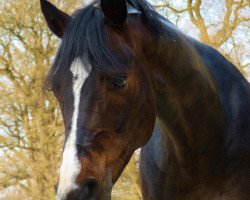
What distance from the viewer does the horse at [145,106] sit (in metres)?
2.14

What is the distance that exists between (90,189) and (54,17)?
1.23 metres

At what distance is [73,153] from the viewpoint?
2.01 meters

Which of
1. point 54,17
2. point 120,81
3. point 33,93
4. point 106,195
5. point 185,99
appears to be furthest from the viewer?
point 33,93

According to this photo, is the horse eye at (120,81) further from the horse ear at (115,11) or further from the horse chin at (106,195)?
the horse chin at (106,195)

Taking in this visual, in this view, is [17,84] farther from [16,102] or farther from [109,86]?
[109,86]

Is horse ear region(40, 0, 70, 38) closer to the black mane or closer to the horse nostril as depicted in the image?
the black mane

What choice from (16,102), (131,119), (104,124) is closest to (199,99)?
(131,119)

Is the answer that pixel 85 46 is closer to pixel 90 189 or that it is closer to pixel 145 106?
pixel 145 106

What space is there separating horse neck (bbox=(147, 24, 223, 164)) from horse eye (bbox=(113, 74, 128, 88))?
1.45ft

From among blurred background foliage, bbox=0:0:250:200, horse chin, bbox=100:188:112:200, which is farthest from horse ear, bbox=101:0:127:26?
blurred background foliage, bbox=0:0:250:200

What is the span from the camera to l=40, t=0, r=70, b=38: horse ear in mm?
2783

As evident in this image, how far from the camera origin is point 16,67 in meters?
14.1

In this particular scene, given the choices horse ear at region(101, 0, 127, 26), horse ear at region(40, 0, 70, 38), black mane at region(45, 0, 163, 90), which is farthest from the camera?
horse ear at region(40, 0, 70, 38)

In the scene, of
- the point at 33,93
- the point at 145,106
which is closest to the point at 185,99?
the point at 145,106
